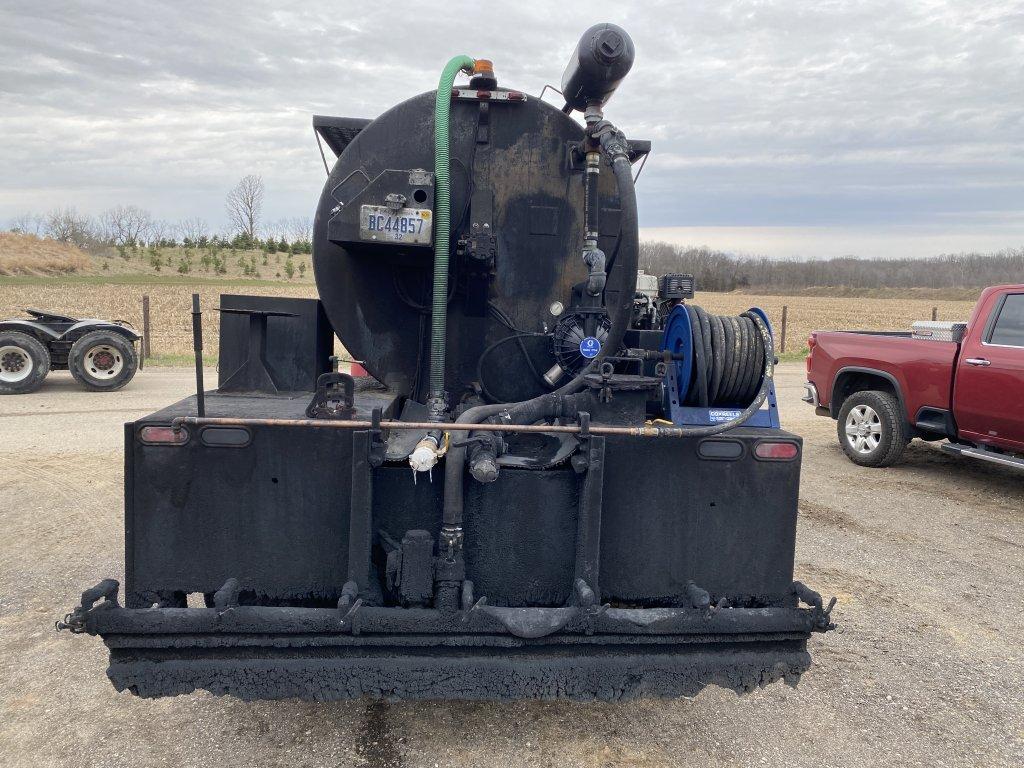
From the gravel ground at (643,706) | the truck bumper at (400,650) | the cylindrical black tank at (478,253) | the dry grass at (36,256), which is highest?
the dry grass at (36,256)

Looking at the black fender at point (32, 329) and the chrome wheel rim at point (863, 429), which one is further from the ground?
the black fender at point (32, 329)

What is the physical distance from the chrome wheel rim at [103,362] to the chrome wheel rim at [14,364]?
769 millimetres

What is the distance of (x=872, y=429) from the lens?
8242 mm

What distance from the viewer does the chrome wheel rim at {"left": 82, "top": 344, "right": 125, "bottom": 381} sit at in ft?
38.7

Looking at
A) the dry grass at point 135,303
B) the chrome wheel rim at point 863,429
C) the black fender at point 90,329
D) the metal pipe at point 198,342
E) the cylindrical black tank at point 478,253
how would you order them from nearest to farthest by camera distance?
the metal pipe at point 198,342 → the cylindrical black tank at point 478,253 → the chrome wheel rim at point 863,429 → the black fender at point 90,329 → the dry grass at point 135,303

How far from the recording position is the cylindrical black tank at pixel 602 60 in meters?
3.40

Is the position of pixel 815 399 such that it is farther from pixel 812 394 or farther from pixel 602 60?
pixel 602 60

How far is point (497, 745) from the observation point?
9.86 ft

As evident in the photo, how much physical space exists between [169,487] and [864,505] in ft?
20.3

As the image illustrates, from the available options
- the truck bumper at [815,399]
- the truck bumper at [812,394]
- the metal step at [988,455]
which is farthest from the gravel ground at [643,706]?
the truck bumper at [812,394]

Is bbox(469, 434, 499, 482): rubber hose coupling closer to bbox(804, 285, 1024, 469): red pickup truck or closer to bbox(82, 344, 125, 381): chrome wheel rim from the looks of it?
bbox(804, 285, 1024, 469): red pickup truck

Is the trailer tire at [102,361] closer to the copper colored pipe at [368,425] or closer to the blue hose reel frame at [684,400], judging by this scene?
the copper colored pipe at [368,425]

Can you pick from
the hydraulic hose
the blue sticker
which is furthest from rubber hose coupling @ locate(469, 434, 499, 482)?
the blue sticker

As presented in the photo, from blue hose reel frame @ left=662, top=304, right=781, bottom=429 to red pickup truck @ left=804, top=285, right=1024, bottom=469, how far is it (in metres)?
4.83
